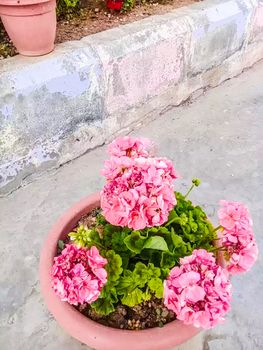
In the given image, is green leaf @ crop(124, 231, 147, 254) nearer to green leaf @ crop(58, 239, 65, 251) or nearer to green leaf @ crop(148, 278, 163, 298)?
green leaf @ crop(148, 278, 163, 298)

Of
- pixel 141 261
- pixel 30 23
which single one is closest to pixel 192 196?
pixel 141 261

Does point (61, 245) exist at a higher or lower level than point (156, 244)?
lower

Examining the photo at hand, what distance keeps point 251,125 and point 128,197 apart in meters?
2.09

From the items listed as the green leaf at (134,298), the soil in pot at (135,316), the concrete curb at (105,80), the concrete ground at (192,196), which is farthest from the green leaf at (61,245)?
the concrete curb at (105,80)

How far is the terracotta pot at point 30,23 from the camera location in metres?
2.11

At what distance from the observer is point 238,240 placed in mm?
1291

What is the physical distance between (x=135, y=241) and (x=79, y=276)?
242mm

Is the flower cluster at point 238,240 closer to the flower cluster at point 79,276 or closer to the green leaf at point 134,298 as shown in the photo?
the green leaf at point 134,298

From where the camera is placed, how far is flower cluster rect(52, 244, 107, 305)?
3.88 ft

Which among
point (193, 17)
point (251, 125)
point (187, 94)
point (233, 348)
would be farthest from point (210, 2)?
point (233, 348)

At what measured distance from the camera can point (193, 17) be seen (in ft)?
9.43

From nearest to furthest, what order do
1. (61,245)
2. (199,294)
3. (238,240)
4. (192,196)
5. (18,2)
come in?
(199,294) → (238,240) → (61,245) → (18,2) → (192,196)

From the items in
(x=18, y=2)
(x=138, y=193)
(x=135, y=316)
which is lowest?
(x=135, y=316)

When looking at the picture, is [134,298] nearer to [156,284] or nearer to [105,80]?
[156,284]
